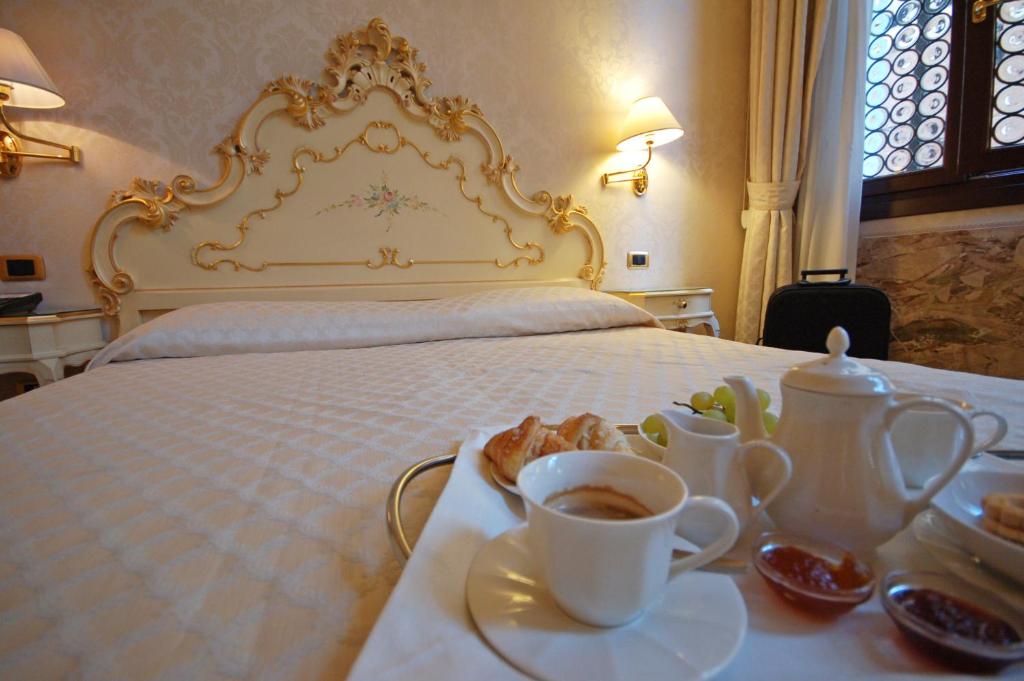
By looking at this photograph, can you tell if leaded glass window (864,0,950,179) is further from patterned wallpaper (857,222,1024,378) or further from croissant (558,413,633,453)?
croissant (558,413,633,453)

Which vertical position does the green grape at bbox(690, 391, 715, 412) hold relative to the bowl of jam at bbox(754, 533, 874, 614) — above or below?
above

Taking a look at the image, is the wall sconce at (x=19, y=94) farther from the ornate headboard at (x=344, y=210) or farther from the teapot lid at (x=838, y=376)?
the teapot lid at (x=838, y=376)

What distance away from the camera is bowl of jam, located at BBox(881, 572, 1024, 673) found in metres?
0.23

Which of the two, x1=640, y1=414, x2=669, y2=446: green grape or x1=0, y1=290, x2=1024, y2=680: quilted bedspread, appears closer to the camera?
x1=0, y1=290, x2=1024, y2=680: quilted bedspread

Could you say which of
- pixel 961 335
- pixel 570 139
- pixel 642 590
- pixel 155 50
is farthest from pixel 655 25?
pixel 642 590

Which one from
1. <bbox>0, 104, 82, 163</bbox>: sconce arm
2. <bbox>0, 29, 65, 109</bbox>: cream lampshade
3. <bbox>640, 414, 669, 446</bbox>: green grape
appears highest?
<bbox>0, 29, 65, 109</bbox>: cream lampshade

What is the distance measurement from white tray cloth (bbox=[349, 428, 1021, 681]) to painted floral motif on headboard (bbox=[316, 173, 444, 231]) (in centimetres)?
178

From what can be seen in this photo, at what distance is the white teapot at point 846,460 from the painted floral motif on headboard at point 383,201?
182cm

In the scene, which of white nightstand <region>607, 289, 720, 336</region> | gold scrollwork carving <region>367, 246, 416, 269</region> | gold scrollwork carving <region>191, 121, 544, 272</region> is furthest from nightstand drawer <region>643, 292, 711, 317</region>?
gold scrollwork carving <region>367, 246, 416, 269</region>

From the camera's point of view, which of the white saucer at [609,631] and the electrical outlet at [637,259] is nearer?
the white saucer at [609,631]

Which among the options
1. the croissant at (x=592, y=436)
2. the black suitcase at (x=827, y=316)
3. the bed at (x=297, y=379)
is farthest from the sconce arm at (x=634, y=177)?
the croissant at (x=592, y=436)

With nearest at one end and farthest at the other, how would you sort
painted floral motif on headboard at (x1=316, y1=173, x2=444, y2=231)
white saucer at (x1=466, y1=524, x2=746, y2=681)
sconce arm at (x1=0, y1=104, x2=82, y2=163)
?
white saucer at (x1=466, y1=524, x2=746, y2=681) → sconce arm at (x1=0, y1=104, x2=82, y2=163) → painted floral motif on headboard at (x1=316, y1=173, x2=444, y2=231)

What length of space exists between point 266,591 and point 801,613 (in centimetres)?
39

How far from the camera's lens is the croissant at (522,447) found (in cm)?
44
